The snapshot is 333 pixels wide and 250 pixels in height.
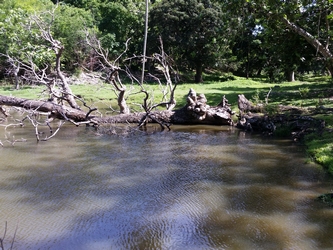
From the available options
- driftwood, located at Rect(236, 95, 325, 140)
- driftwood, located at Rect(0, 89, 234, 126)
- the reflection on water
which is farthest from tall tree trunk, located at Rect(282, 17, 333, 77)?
the reflection on water

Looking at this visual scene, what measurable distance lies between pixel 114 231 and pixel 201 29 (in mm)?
25194

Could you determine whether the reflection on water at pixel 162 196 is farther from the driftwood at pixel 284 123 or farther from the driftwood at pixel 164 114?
the driftwood at pixel 164 114

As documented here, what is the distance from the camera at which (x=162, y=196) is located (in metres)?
6.59

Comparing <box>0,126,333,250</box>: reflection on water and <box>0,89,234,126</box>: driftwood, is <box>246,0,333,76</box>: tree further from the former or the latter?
<box>0,126,333,250</box>: reflection on water

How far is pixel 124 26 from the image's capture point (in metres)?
36.0

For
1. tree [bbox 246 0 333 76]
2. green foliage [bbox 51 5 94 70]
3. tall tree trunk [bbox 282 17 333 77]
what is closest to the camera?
tree [bbox 246 0 333 76]

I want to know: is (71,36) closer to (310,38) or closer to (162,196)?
(310,38)

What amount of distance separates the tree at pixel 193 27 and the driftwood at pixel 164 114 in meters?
15.1

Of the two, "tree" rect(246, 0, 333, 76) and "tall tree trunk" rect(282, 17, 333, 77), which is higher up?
"tree" rect(246, 0, 333, 76)

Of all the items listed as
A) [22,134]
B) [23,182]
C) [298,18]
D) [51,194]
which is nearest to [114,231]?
[51,194]

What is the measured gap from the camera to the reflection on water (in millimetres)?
5062

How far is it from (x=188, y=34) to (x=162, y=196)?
22961mm

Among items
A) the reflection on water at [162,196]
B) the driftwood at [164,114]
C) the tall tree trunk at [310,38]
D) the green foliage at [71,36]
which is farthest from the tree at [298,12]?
the green foliage at [71,36]

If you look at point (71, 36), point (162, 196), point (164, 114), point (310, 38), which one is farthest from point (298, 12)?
point (71, 36)
